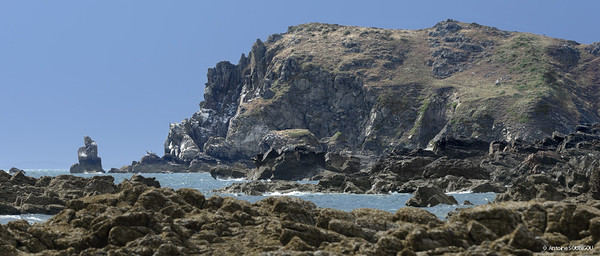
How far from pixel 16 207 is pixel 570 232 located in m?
42.4

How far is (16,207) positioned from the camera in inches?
1919

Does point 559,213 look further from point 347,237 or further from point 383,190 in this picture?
point 383,190

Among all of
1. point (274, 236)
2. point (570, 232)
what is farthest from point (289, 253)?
point (570, 232)

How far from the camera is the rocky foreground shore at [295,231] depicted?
655 inches

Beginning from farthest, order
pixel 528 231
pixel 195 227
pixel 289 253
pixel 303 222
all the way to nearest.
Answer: pixel 303 222
pixel 195 227
pixel 528 231
pixel 289 253

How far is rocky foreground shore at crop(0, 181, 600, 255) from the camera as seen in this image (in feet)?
54.5

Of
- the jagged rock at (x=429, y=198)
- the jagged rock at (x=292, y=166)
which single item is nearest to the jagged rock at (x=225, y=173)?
the jagged rock at (x=292, y=166)

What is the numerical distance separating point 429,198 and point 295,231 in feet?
154

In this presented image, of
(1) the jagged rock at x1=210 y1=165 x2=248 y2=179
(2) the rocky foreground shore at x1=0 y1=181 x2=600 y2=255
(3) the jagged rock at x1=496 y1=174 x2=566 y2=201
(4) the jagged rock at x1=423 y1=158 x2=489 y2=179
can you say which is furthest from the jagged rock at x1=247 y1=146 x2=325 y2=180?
(2) the rocky foreground shore at x1=0 y1=181 x2=600 y2=255

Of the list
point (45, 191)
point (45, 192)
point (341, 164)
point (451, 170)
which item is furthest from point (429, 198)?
point (341, 164)

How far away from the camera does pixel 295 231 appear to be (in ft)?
60.6

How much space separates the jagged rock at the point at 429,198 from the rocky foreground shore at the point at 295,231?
4281cm

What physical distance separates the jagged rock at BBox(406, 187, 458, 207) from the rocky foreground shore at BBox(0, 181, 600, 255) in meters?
42.8

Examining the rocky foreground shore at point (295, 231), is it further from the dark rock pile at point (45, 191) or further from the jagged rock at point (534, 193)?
the jagged rock at point (534, 193)
